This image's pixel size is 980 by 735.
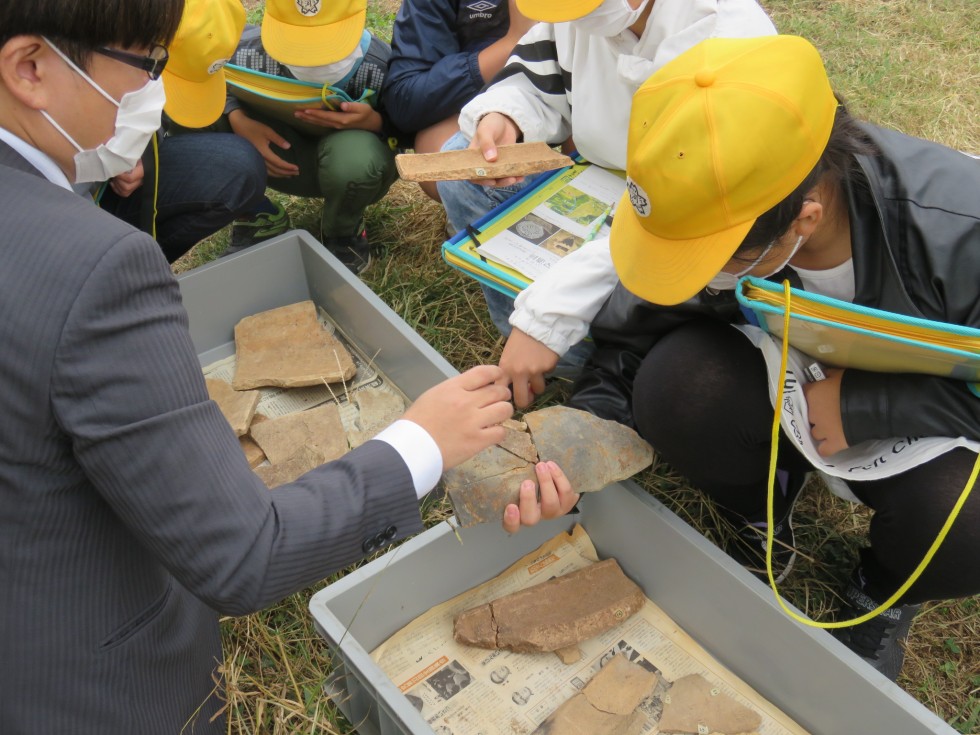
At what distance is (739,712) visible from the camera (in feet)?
4.79

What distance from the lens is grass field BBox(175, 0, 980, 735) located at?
5.16ft

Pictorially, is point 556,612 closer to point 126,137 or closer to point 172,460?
point 172,460

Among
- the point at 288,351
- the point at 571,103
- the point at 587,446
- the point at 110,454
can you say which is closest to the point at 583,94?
the point at 571,103

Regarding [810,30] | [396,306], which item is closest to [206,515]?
[396,306]

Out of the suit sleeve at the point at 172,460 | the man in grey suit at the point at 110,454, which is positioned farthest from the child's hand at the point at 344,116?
the suit sleeve at the point at 172,460

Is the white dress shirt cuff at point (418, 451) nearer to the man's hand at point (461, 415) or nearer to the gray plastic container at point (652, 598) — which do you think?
the man's hand at point (461, 415)

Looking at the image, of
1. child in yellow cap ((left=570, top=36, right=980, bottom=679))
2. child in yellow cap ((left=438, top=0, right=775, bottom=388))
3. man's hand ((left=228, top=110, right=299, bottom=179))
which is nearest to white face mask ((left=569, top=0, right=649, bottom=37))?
child in yellow cap ((left=438, top=0, right=775, bottom=388))

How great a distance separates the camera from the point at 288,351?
85.6 inches

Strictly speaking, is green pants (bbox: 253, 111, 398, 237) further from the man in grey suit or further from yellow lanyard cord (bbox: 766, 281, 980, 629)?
yellow lanyard cord (bbox: 766, 281, 980, 629)

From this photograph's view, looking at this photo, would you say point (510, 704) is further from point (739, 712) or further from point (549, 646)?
point (739, 712)

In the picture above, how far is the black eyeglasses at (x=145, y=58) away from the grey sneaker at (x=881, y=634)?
4.97 feet

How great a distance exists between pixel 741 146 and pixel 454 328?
53.1 inches

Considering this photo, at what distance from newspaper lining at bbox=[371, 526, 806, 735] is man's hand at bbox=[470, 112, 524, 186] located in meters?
0.93

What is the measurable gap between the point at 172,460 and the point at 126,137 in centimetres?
56
